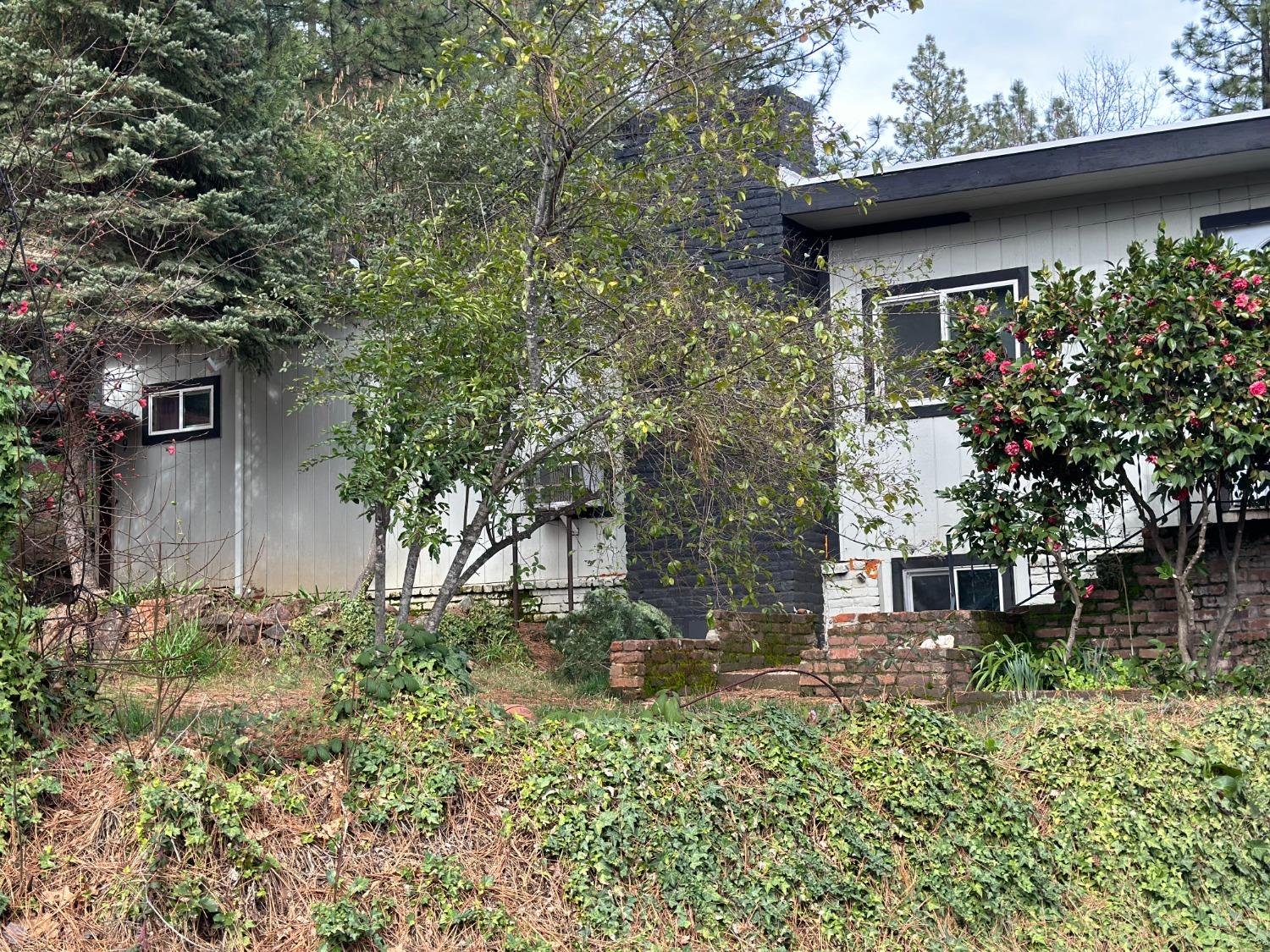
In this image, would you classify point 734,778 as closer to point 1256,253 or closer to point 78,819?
point 78,819

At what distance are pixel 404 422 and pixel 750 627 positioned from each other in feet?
12.1

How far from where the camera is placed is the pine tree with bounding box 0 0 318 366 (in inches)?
431

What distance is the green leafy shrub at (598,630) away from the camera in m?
10.2

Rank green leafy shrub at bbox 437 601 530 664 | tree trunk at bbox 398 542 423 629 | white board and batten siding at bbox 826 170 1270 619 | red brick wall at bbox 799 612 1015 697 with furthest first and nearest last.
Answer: green leafy shrub at bbox 437 601 530 664 → white board and batten siding at bbox 826 170 1270 619 → red brick wall at bbox 799 612 1015 697 → tree trunk at bbox 398 542 423 629

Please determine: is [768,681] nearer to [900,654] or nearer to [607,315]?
[900,654]

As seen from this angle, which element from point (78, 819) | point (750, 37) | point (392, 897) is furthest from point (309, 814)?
point (750, 37)

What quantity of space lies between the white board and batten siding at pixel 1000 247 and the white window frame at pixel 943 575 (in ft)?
0.50

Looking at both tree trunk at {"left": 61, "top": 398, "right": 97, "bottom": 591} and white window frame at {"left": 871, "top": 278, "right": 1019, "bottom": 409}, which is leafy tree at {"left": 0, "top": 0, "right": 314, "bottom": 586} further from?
white window frame at {"left": 871, "top": 278, "right": 1019, "bottom": 409}

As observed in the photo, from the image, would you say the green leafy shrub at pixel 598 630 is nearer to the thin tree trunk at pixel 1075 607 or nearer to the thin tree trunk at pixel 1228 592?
the thin tree trunk at pixel 1075 607

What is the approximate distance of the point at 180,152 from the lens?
37.7 feet

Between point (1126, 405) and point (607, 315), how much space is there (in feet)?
12.0

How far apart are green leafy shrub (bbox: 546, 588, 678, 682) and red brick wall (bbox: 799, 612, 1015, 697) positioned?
1961 millimetres

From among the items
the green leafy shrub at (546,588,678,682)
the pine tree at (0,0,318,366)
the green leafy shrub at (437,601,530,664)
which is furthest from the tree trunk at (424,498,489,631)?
the pine tree at (0,0,318,366)

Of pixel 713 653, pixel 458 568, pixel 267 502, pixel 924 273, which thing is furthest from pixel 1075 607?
pixel 267 502
